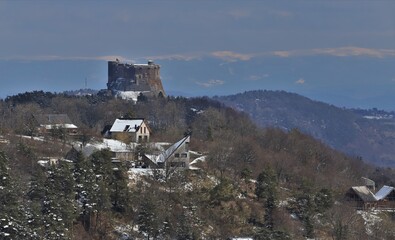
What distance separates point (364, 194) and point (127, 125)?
20.3 meters

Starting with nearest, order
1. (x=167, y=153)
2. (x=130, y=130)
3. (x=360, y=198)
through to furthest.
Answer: (x=167, y=153) → (x=360, y=198) → (x=130, y=130)

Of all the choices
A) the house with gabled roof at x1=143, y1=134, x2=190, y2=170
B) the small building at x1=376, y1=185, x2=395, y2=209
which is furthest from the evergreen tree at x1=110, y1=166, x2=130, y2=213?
the small building at x1=376, y1=185, x2=395, y2=209

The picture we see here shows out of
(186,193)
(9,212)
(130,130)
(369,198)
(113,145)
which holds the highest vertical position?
(130,130)

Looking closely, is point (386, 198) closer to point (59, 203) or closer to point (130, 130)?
point (130, 130)

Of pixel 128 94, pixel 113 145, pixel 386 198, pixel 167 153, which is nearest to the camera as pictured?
pixel 167 153

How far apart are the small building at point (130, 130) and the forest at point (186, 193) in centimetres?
133

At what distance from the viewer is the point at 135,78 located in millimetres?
113875

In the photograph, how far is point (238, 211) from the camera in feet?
159

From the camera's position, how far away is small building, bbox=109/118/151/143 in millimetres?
61312

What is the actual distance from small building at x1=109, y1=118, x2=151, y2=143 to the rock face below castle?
156ft

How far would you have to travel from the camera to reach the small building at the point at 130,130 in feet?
201

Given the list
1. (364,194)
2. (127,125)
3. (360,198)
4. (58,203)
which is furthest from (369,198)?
(58,203)

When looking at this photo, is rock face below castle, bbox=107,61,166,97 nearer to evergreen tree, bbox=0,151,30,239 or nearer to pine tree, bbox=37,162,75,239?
pine tree, bbox=37,162,75,239

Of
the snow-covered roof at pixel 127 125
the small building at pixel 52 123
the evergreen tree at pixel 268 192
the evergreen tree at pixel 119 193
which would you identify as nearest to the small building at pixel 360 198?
the evergreen tree at pixel 268 192
